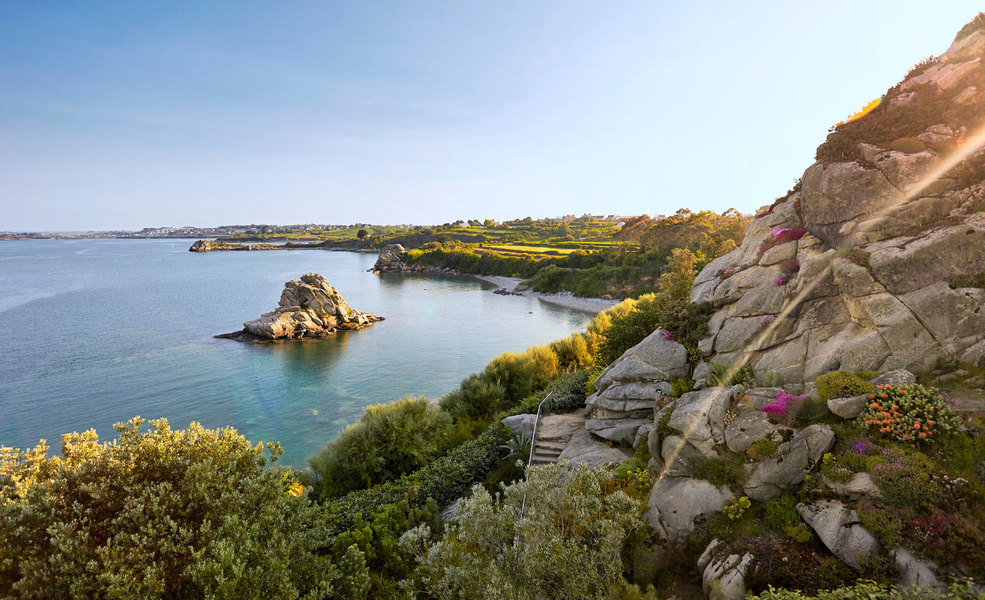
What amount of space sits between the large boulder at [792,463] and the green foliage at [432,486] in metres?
10.3

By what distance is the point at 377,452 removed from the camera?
62.0ft

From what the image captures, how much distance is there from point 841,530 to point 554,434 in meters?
10.7

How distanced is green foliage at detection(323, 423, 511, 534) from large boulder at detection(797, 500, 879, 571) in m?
11.3

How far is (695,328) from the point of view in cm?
1586

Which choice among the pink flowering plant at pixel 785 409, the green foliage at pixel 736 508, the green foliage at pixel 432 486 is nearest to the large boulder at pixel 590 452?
the green foliage at pixel 432 486

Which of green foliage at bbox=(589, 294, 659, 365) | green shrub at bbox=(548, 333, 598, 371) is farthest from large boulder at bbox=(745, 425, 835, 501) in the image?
green shrub at bbox=(548, 333, 598, 371)

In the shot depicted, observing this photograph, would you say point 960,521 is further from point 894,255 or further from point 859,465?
point 894,255

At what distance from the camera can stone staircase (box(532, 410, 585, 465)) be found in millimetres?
17094

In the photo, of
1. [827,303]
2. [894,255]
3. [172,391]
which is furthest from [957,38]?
[172,391]

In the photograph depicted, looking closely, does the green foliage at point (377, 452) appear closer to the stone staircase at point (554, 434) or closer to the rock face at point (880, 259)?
the stone staircase at point (554, 434)

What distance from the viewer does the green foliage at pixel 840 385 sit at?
10258 millimetres

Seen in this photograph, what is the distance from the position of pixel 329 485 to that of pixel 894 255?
71.2 feet

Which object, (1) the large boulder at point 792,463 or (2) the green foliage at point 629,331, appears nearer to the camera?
(1) the large boulder at point 792,463

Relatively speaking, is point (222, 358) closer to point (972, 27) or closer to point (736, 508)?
point (736, 508)
